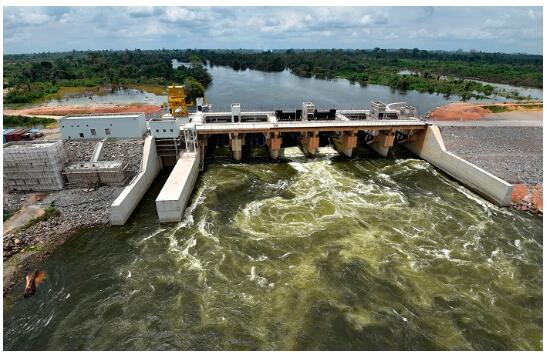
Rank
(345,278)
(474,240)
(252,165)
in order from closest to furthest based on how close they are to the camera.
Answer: (345,278)
(474,240)
(252,165)

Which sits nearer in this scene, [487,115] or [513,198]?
[513,198]

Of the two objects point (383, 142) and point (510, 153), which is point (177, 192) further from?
point (510, 153)

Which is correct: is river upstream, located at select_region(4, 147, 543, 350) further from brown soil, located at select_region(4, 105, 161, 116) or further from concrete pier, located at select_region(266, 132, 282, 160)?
brown soil, located at select_region(4, 105, 161, 116)

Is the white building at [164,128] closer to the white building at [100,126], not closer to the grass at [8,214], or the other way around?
the white building at [100,126]

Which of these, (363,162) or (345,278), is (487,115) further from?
(345,278)

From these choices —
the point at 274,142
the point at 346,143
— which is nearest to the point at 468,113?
the point at 346,143

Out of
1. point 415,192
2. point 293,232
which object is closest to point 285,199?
point 293,232
